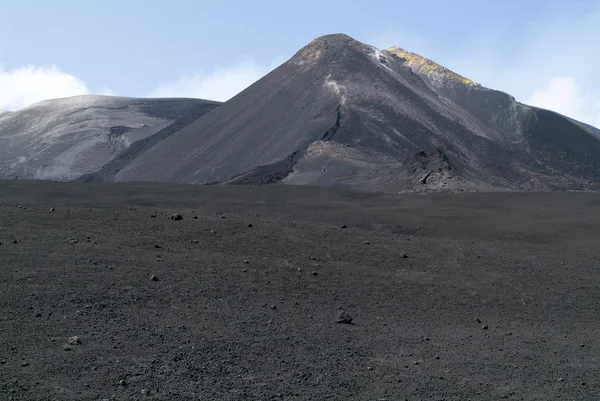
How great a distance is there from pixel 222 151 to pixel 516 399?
132 ft

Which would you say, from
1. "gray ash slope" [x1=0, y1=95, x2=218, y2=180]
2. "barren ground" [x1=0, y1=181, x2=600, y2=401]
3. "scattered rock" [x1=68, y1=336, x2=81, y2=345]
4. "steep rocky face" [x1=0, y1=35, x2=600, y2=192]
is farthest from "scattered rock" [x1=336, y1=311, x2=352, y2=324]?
"gray ash slope" [x1=0, y1=95, x2=218, y2=180]

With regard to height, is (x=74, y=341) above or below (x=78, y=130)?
below

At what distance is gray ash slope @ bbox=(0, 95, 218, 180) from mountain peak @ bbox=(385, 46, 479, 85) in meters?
23.4

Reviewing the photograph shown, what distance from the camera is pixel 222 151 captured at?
46.8 m

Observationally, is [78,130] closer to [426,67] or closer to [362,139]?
[426,67]

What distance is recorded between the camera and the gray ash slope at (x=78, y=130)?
214 ft

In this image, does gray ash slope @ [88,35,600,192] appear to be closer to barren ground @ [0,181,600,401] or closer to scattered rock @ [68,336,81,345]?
barren ground @ [0,181,600,401]

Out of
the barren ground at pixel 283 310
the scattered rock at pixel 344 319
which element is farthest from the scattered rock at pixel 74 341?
the scattered rock at pixel 344 319

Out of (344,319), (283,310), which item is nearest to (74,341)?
(283,310)

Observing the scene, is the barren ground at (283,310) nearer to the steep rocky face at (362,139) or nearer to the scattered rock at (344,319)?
the scattered rock at (344,319)

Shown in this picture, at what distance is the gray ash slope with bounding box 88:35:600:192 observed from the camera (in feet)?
124

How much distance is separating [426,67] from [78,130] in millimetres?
37394

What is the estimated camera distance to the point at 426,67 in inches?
2852

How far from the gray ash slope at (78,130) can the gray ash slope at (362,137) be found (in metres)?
10.1
